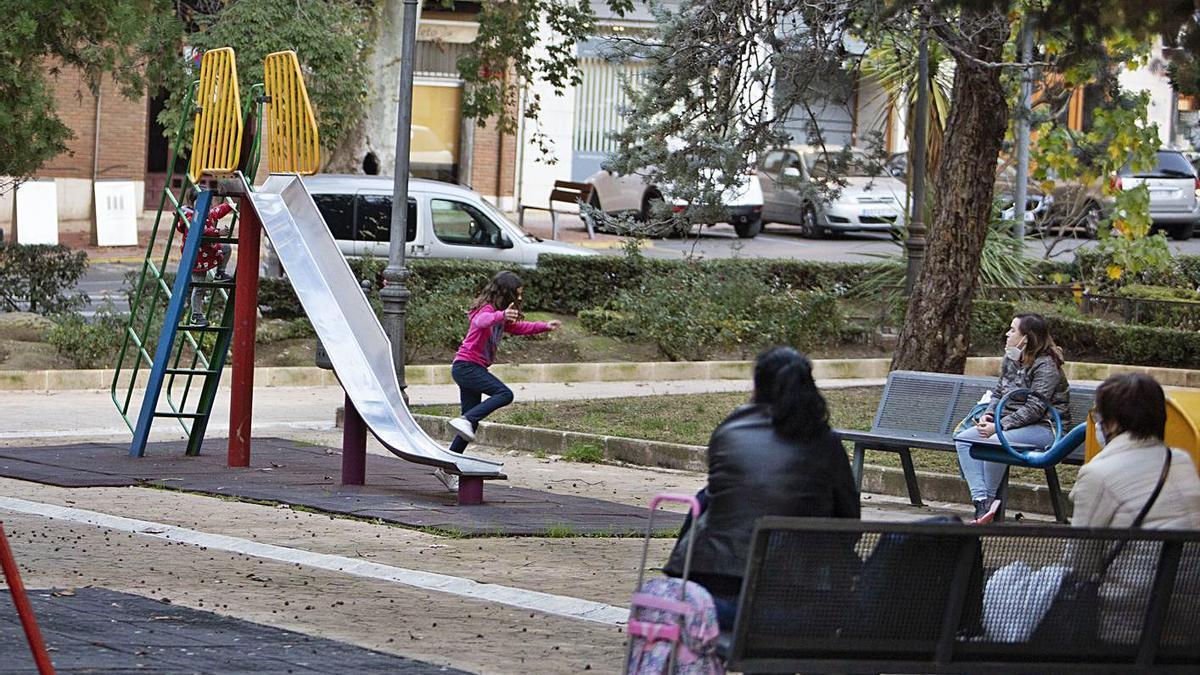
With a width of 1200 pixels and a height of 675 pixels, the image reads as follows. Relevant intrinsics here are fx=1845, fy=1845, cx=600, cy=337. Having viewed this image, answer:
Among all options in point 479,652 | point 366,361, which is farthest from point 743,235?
point 479,652

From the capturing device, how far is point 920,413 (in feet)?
40.3

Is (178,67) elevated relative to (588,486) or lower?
elevated

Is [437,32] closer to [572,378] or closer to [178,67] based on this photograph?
[178,67]

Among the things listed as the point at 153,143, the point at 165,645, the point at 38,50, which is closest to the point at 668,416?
the point at 38,50

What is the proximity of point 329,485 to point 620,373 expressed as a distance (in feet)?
24.3

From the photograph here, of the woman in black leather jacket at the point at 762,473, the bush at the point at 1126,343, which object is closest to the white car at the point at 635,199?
the bush at the point at 1126,343

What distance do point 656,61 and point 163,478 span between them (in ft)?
21.4

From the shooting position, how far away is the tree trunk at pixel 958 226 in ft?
49.7

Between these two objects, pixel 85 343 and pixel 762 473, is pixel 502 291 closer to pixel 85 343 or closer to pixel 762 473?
pixel 762 473

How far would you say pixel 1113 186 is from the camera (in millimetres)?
19234

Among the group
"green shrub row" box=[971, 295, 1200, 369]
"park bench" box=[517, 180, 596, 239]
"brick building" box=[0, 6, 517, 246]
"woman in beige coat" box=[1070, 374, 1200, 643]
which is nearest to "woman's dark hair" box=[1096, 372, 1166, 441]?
"woman in beige coat" box=[1070, 374, 1200, 643]

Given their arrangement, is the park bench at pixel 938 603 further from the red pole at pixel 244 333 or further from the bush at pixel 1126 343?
the bush at pixel 1126 343

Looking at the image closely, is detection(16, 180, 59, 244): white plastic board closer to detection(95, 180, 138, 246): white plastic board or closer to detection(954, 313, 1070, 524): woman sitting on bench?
detection(95, 180, 138, 246): white plastic board

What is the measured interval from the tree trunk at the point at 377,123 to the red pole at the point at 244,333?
13322 millimetres
